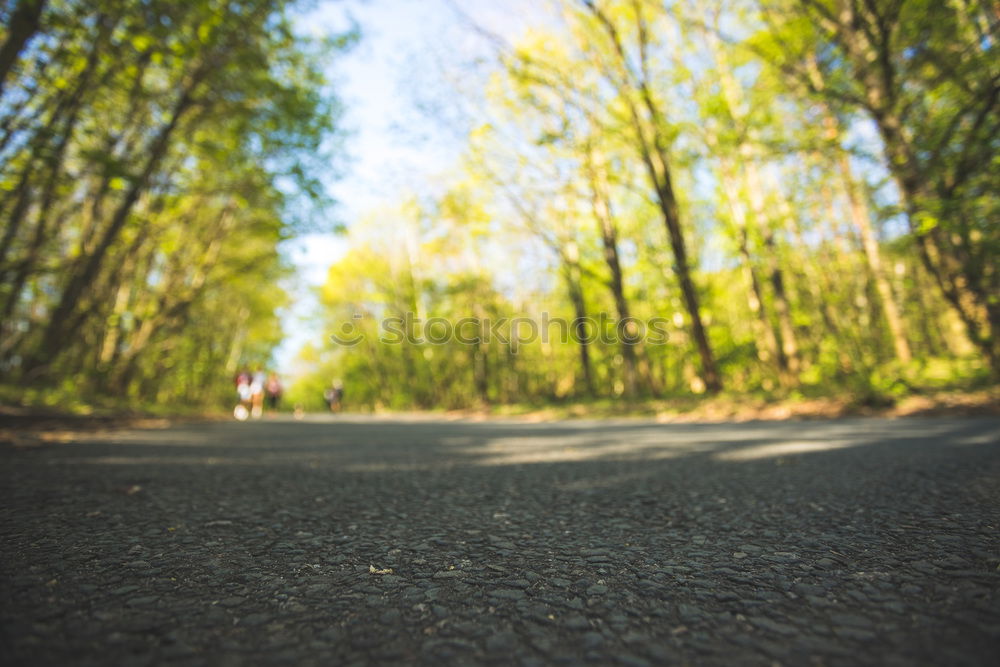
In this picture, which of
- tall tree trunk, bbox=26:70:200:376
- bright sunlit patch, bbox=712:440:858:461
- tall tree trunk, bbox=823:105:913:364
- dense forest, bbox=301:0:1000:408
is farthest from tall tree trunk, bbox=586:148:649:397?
tall tree trunk, bbox=26:70:200:376

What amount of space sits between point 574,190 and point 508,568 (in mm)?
15434

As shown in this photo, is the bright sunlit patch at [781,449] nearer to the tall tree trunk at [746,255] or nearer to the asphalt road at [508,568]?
the asphalt road at [508,568]

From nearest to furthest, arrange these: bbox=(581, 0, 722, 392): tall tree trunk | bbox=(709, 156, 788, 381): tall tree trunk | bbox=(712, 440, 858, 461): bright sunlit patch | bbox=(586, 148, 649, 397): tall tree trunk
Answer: bbox=(712, 440, 858, 461): bright sunlit patch
bbox=(581, 0, 722, 392): tall tree trunk
bbox=(709, 156, 788, 381): tall tree trunk
bbox=(586, 148, 649, 397): tall tree trunk

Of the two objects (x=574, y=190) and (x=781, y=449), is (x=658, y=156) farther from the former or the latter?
(x=781, y=449)

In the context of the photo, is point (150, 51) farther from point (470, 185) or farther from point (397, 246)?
point (397, 246)

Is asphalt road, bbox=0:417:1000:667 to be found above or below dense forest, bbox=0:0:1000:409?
below

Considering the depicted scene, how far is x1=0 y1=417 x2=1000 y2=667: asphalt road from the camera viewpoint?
930 millimetres

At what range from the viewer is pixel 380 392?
137ft

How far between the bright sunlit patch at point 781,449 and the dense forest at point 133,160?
8894mm

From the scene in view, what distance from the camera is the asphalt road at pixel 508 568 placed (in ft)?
3.05

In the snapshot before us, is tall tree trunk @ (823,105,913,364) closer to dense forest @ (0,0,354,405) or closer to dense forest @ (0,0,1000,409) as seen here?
dense forest @ (0,0,1000,409)

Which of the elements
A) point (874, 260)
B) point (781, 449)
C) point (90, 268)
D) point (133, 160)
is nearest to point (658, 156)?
point (874, 260)

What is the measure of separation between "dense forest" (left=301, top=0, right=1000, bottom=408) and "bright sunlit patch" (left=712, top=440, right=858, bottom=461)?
299cm

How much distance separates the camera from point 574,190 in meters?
15.5
